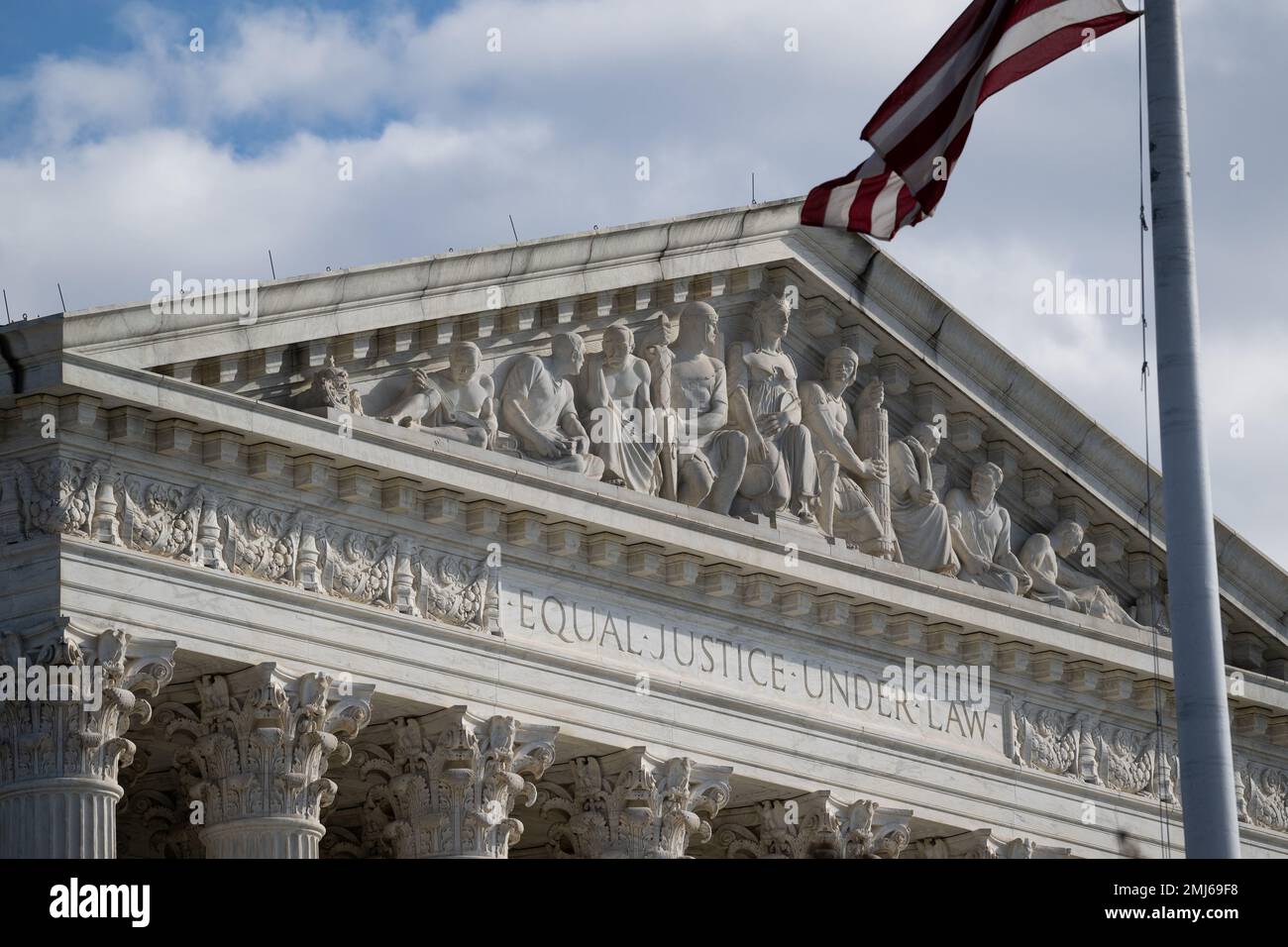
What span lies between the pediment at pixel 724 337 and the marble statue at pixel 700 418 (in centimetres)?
29

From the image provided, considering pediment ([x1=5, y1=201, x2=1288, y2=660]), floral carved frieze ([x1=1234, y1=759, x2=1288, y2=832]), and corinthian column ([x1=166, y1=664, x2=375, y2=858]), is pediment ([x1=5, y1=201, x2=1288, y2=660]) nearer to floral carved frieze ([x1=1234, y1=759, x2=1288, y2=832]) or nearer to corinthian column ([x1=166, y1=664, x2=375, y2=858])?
floral carved frieze ([x1=1234, y1=759, x2=1288, y2=832])

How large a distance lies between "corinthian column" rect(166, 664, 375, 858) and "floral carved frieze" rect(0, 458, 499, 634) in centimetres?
112

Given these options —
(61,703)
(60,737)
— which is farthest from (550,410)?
(60,737)

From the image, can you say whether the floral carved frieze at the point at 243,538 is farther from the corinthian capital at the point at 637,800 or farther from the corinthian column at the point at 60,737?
the corinthian capital at the point at 637,800

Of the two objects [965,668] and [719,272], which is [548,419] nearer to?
[719,272]

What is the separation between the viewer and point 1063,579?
4019 centimetres

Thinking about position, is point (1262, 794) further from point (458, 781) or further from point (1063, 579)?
point (458, 781)

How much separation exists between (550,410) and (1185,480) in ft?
39.0

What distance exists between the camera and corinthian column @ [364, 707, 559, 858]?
1275 inches

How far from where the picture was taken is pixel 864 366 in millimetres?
38250

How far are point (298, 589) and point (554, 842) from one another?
7190mm

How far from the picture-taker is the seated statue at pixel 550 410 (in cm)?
3366

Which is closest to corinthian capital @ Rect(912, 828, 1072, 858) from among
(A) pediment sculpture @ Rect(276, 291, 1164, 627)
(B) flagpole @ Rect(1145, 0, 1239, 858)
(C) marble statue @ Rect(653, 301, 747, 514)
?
(A) pediment sculpture @ Rect(276, 291, 1164, 627)
